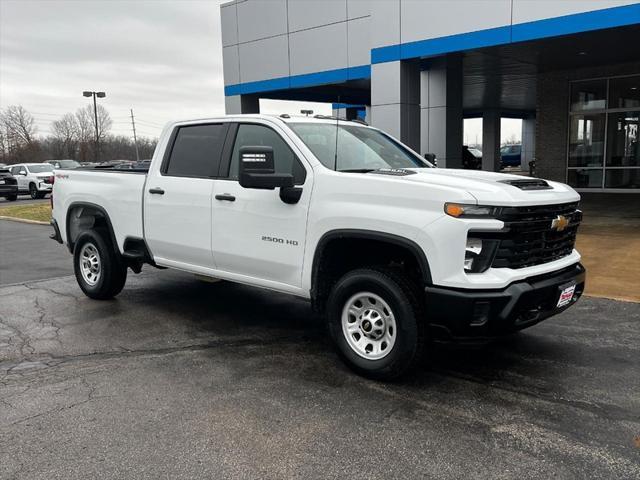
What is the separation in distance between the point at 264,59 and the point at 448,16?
7556mm

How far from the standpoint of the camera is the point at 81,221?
7340 millimetres

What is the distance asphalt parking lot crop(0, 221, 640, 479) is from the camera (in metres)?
3.28

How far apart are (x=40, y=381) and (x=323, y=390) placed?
2296 mm

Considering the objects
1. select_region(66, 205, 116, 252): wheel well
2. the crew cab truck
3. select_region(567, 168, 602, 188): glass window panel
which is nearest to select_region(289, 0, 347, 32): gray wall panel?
select_region(567, 168, 602, 188): glass window panel

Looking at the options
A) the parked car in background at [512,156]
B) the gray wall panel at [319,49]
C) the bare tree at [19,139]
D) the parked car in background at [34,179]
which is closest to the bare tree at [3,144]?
the bare tree at [19,139]

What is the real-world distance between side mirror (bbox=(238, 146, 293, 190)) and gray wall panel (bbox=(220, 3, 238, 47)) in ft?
49.9

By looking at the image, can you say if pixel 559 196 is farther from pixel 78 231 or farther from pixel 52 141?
pixel 52 141

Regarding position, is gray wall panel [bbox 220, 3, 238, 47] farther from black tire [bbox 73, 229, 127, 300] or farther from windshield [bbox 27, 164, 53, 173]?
windshield [bbox 27, 164, 53, 173]

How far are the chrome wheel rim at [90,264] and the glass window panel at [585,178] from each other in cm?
1651

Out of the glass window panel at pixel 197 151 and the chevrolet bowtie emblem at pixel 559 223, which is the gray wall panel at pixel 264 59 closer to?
the glass window panel at pixel 197 151

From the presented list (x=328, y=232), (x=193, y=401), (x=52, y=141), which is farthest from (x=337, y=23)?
(x=52, y=141)

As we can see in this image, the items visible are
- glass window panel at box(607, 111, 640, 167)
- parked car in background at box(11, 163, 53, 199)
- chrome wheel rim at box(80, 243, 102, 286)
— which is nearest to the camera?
chrome wheel rim at box(80, 243, 102, 286)

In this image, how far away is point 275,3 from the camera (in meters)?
16.8

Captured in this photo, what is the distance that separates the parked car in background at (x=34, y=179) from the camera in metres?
28.5
